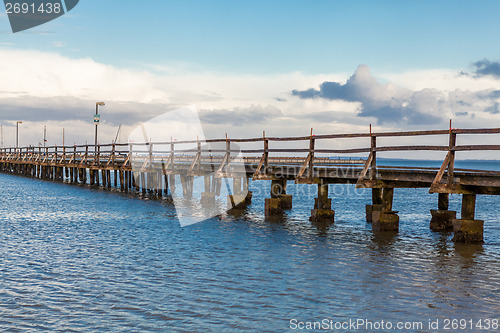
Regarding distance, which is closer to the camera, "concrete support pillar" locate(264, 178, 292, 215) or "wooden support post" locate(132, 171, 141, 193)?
"concrete support pillar" locate(264, 178, 292, 215)

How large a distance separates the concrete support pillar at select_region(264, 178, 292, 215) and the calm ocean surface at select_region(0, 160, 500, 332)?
9.87 feet

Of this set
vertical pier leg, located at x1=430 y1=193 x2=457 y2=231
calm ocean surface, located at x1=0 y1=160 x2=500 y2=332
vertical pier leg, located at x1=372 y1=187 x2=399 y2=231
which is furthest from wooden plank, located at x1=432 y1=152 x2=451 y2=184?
vertical pier leg, located at x1=430 y1=193 x2=457 y2=231

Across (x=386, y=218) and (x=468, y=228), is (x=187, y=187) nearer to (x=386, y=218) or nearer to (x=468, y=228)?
(x=386, y=218)

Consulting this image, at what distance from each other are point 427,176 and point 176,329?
10056 millimetres

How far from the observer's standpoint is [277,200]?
22859 millimetres

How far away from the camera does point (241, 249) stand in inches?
566

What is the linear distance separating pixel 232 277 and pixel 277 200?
12.0 meters

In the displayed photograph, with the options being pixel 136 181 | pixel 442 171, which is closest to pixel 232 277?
pixel 442 171

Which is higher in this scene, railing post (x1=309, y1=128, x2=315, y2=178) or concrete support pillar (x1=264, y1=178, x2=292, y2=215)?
railing post (x1=309, y1=128, x2=315, y2=178)

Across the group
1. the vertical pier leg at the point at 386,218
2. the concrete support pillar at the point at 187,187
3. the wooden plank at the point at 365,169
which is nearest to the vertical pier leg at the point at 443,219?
the vertical pier leg at the point at 386,218

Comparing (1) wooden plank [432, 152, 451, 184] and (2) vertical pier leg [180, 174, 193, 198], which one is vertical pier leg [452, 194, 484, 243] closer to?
(1) wooden plank [432, 152, 451, 184]

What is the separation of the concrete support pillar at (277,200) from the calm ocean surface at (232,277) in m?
3.01

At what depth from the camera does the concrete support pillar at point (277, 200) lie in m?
22.5

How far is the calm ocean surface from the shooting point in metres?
8.45
